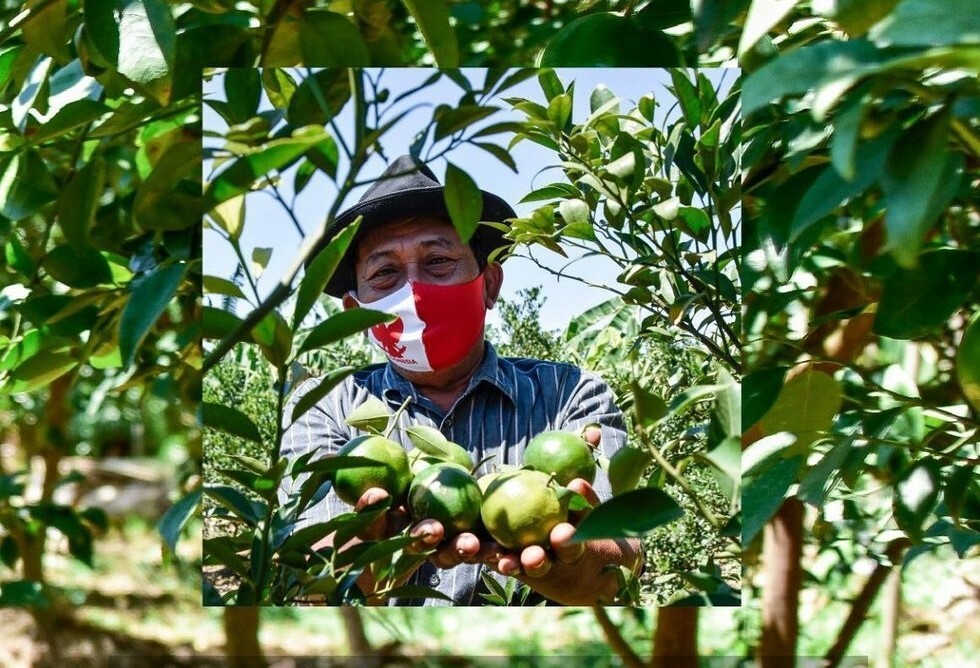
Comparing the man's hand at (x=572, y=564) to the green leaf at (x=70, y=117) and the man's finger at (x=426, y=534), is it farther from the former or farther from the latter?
the green leaf at (x=70, y=117)

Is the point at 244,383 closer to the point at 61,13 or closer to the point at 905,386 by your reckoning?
the point at 61,13

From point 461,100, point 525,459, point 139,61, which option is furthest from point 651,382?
point 139,61

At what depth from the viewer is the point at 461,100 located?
611mm

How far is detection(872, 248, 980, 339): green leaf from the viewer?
57 centimetres

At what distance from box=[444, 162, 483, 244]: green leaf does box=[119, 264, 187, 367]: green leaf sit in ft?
0.52

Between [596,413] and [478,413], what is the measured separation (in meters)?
0.08

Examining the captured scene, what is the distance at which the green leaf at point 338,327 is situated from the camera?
1.91 feet

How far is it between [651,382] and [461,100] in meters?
0.22

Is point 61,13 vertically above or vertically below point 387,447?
above

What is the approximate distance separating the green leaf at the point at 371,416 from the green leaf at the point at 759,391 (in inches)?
8.7

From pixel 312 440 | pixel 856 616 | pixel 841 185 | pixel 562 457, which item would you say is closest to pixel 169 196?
pixel 312 440

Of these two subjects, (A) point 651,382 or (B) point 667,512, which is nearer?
(B) point 667,512

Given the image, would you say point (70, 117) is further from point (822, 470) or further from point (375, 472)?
point (822, 470)

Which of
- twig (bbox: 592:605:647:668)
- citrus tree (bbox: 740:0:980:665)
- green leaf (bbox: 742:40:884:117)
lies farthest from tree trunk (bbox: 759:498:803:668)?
green leaf (bbox: 742:40:884:117)
